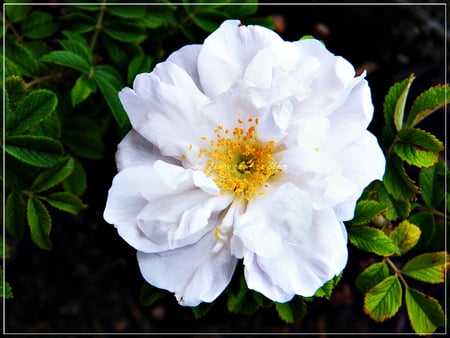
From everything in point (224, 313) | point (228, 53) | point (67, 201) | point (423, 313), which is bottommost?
point (224, 313)

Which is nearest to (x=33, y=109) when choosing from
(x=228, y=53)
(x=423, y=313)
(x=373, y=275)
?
(x=228, y=53)

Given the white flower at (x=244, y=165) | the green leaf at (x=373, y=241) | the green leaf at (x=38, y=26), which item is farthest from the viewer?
the green leaf at (x=38, y=26)

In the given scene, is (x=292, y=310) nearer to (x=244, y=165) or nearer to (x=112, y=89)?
(x=244, y=165)

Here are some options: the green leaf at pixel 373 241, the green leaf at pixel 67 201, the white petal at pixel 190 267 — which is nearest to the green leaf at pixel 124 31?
the green leaf at pixel 67 201

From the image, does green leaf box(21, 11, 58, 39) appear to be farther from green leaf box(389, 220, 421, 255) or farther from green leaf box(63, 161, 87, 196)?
green leaf box(389, 220, 421, 255)

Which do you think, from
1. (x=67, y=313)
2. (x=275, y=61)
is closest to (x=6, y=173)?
(x=275, y=61)

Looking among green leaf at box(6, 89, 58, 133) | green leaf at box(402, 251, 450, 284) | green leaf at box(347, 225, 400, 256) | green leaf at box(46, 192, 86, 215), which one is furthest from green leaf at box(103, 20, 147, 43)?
green leaf at box(402, 251, 450, 284)

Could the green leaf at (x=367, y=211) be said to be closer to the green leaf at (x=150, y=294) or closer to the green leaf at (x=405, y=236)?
the green leaf at (x=405, y=236)
